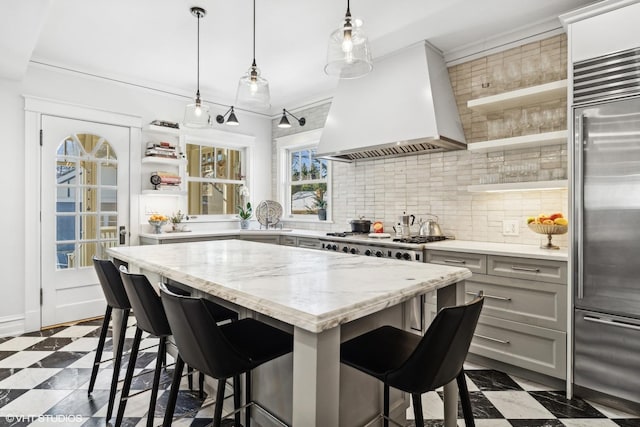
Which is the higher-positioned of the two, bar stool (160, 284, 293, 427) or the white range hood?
the white range hood

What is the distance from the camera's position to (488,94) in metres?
3.22

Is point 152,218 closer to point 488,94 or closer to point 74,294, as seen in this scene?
point 74,294

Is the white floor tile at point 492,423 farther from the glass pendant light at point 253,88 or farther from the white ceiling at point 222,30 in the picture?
the white ceiling at point 222,30

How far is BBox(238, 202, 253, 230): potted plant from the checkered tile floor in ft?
7.58

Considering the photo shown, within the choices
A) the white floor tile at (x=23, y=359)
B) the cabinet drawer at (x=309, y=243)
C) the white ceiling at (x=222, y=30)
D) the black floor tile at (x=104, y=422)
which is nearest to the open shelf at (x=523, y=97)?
the white ceiling at (x=222, y=30)

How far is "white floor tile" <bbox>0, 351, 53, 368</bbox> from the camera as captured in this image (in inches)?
107

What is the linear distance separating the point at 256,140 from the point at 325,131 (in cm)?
163

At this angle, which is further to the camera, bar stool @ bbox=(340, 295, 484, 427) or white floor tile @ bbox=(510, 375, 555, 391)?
white floor tile @ bbox=(510, 375, 555, 391)

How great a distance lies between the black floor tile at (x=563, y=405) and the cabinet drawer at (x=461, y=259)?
854 mm

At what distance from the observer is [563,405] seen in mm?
2182

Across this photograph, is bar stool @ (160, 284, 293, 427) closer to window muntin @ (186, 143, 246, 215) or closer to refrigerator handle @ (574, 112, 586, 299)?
refrigerator handle @ (574, 112, 586, 299)

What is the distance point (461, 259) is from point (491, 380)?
87cm

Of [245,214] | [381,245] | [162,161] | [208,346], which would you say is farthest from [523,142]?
[162,161]

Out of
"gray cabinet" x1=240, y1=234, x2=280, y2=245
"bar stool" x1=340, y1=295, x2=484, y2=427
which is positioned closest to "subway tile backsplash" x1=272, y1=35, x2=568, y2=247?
"gray cabinet" x1=240, y1=234, x2=280, y2=245
